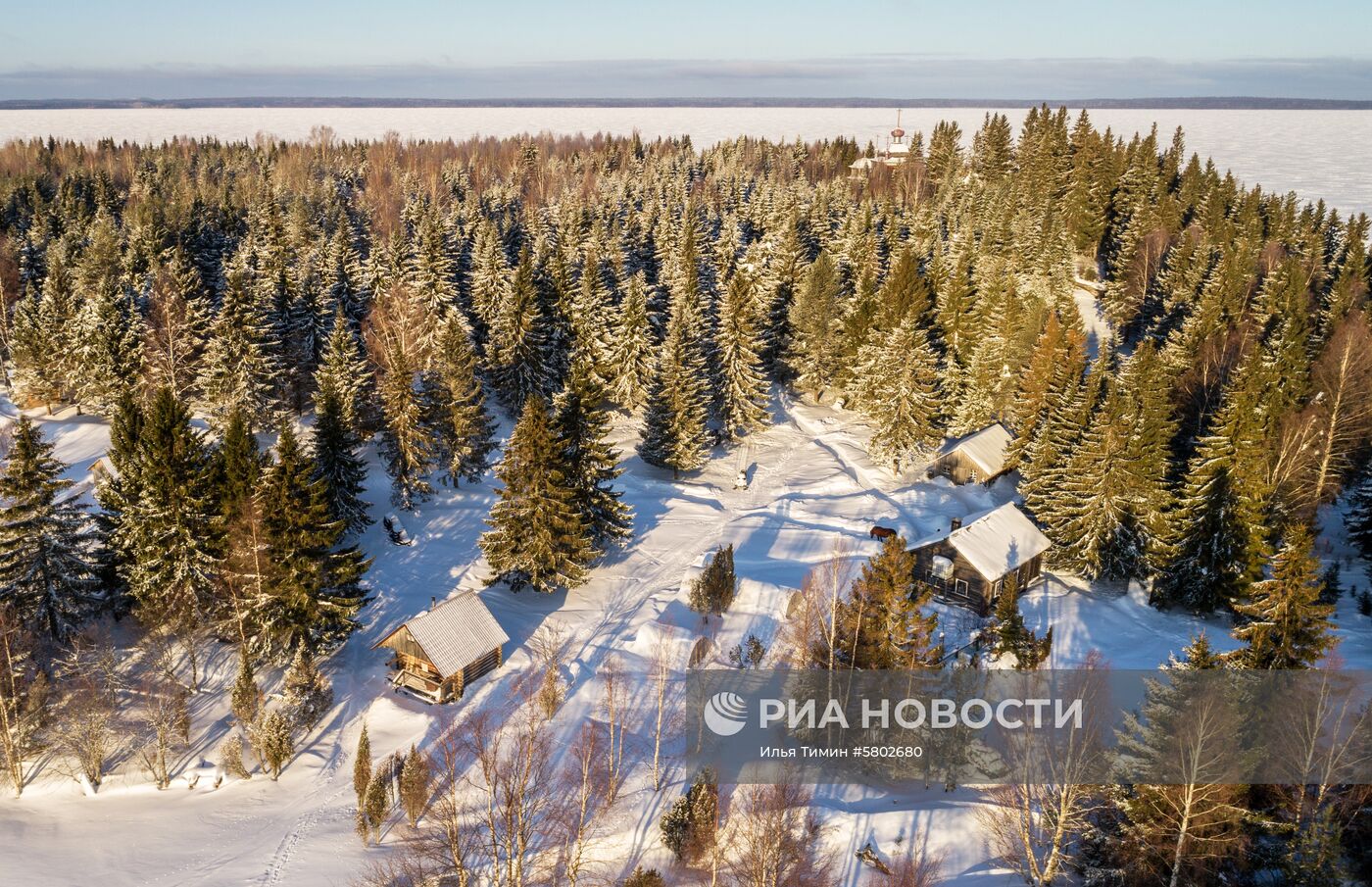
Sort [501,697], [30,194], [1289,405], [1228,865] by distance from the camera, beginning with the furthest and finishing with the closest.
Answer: [30,194], [1289,405], [501,697], [1228,865]

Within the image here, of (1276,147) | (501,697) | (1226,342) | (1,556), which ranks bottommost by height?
(501,697)

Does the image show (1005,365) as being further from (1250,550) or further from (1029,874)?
(1029,874)

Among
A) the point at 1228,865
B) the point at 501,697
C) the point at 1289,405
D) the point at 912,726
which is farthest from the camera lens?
the point at 1289,405

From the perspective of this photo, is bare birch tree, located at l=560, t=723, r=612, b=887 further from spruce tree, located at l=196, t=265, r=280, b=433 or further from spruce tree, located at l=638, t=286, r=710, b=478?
spruce tree, located at l=196, t=265, r=280, b=433

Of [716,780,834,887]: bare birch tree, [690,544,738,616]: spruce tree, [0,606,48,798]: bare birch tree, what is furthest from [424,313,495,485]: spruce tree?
[716,780,834,887]: bare birch tree

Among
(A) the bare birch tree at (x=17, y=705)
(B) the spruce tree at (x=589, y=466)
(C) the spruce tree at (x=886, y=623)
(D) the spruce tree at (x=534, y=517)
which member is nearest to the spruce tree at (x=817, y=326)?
(B) the spruce tree at (x=589, y=466)

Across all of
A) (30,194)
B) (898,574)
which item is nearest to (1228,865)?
(898,574)

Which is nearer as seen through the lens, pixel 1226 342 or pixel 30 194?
pixel 1226 342
